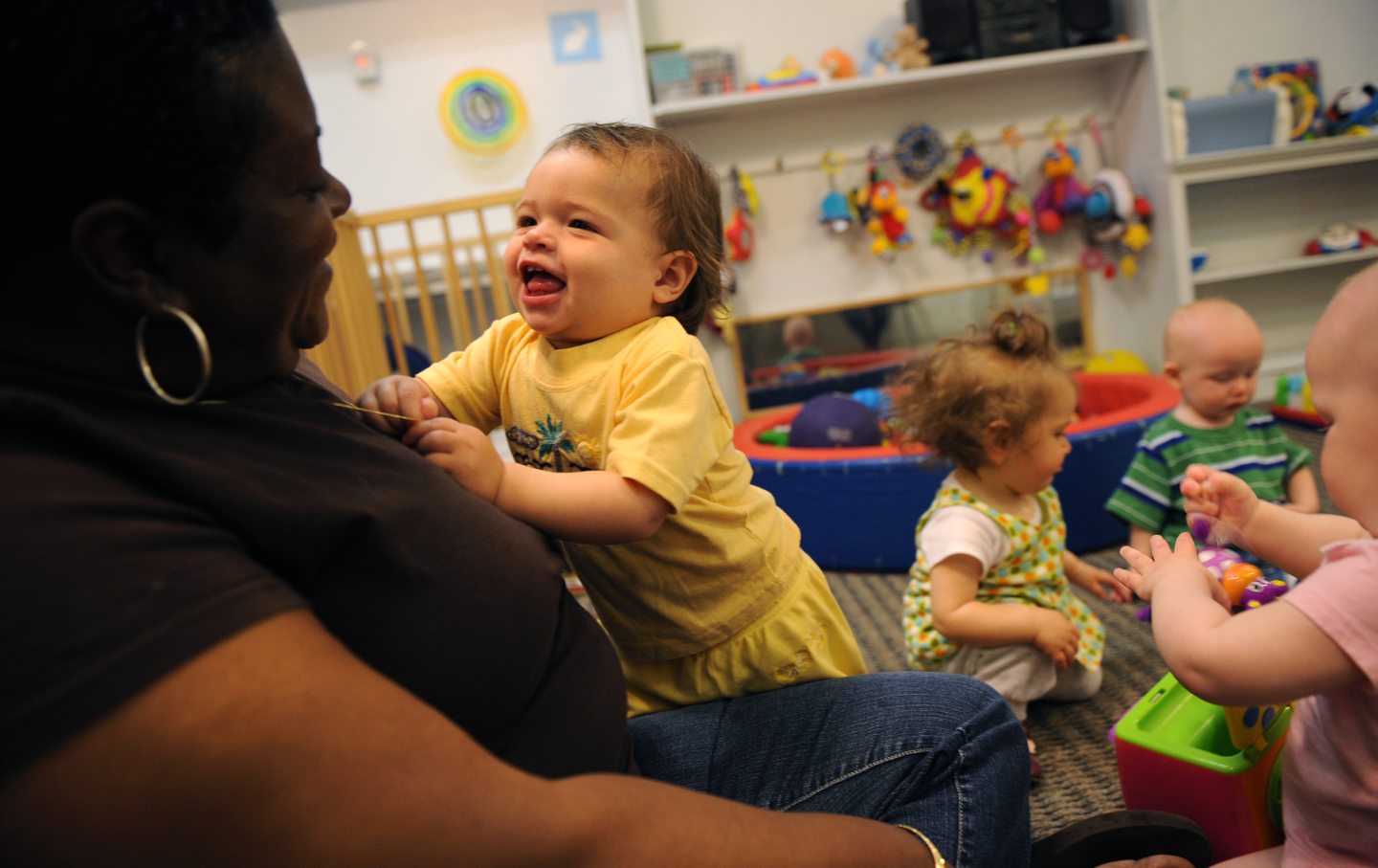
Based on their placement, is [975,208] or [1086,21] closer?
[1086,21]

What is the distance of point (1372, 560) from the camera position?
2.16 feet

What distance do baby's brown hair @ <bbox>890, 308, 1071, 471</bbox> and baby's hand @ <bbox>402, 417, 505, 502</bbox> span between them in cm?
102

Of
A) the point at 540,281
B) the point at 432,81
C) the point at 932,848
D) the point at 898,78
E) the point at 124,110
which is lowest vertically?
the point at 932,848

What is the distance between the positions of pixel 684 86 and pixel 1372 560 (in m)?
3.14

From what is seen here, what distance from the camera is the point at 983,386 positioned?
1538mm

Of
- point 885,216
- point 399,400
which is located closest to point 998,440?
point 399,400

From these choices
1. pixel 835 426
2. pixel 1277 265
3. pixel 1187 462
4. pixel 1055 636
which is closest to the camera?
pixel 1055 636

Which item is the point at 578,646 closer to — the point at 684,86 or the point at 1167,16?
the point at 684,86

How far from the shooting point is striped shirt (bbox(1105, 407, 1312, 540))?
6.06 ft

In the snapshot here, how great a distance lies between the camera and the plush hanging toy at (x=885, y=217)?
366 centimetres

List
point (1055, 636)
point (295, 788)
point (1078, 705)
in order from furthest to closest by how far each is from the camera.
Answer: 1. point (1078, 705)
2. point (1055, 636)
3. point (295, 788)

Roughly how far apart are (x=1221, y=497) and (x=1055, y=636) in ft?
2.12

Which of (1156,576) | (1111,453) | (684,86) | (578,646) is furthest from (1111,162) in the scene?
(578,646)

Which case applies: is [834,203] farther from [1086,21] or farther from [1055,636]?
[1055,636]
